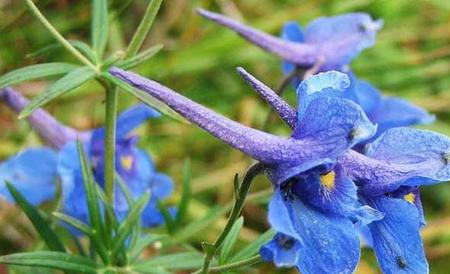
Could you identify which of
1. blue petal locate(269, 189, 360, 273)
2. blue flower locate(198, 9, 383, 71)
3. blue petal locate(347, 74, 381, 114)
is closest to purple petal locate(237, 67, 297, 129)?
blue petal locate(269, 189, 360, 273)

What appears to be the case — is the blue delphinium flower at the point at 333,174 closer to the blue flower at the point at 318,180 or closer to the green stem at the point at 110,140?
the blue flower at the point at 318,180

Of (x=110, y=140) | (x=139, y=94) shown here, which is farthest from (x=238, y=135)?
(x=110, y=140)

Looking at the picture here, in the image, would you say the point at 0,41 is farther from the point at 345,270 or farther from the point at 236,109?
the point at 345,270

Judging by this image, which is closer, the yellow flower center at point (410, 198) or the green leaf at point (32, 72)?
the yellow flower center at point (410, 198)

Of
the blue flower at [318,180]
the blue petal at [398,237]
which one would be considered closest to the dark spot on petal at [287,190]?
the blue flower at [318,180]

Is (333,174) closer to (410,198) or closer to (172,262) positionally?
(410,198)

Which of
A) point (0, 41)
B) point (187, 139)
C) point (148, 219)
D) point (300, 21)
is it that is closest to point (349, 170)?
point (148, 219)
